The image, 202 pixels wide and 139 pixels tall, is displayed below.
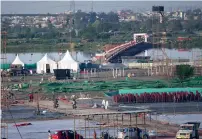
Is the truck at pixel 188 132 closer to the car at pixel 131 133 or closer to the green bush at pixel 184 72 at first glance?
the car at pixel 131 133

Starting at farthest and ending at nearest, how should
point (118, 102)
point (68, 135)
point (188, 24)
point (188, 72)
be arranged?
point (188, 24) < point (188, 72) < point (118, 102) < point (68, 135)

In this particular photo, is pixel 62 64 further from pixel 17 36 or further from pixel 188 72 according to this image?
pixel 17 36

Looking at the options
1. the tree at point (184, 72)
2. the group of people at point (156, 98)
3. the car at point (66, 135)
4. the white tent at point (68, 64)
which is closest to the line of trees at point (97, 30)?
the white tent at point (68, 64)

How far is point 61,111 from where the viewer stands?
40.6 feet

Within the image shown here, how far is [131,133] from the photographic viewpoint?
9367 mm

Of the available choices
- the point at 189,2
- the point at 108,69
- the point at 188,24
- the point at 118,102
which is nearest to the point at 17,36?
the point at 188,24

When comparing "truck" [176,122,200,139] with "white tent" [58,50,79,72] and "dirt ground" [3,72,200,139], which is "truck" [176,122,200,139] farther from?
"white tent" [58,50,79,72]

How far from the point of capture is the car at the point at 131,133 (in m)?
9.34

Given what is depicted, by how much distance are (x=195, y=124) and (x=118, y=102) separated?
3.57m

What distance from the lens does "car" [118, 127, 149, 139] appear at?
368 inches

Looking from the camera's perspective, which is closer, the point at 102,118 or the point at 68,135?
the point at 68,135

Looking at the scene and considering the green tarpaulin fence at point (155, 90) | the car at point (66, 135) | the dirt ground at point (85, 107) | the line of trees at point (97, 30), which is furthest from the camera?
the line of trees at point (97, 30)

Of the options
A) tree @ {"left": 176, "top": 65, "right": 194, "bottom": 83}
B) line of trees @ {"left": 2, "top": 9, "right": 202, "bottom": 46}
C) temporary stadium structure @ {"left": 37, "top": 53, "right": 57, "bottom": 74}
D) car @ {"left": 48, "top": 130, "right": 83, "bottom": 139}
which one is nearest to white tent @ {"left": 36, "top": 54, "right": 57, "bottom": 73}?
temporary stadium structure @ {"left": 37, "top": 53, "right": 57, "bottom": 74}

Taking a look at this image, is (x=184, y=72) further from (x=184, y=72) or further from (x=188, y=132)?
(x=188, y=132)
